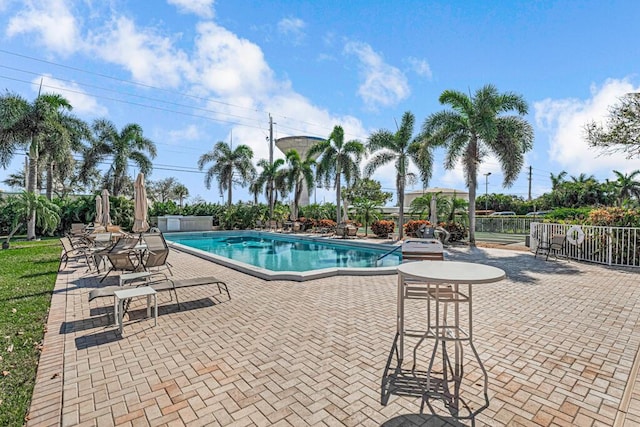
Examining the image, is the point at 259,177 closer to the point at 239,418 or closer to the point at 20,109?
the point at 20,109

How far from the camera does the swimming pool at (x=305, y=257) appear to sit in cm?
793

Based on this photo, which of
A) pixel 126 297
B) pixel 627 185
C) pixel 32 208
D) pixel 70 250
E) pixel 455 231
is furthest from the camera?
pixel 627 185

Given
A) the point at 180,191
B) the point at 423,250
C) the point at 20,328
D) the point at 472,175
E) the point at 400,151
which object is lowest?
the point at 20,328

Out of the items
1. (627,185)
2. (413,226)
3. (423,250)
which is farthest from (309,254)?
(627,185)

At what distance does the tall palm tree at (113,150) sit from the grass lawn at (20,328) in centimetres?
1713

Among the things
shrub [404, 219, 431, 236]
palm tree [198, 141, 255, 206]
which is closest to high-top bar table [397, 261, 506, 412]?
shrub [404, 219, 431, 236]

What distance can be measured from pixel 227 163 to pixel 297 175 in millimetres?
7049

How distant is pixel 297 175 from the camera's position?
25219 millimetres

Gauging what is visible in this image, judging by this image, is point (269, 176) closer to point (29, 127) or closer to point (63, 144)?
point (63, 144)

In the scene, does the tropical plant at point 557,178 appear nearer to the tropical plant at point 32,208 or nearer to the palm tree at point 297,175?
the palm tree at point 297,175

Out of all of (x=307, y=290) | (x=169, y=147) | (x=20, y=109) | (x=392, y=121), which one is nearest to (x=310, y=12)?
(x=392, y=121)

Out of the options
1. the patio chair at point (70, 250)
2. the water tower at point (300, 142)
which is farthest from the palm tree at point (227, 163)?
the patio chair at point (70, 250)

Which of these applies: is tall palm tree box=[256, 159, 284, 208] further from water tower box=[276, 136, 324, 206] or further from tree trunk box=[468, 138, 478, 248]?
tree trunk box=[468, 138, 478, 248]

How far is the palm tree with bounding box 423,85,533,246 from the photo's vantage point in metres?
14.1
